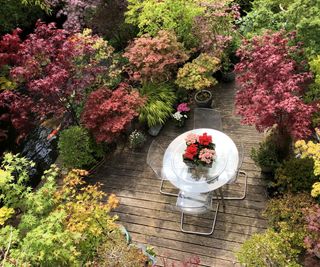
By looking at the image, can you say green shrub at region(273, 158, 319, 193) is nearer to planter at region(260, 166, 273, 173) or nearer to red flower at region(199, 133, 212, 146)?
planter at region(260, 166, 273, 173)

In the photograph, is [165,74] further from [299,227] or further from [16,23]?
[16,23]

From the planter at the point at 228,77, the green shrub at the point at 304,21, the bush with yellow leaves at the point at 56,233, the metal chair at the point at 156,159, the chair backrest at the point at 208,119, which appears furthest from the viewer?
the planter at the point at 228,77

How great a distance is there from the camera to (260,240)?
4473 millimetres

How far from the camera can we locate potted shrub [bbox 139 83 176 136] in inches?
291

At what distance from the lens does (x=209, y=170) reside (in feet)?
17.8

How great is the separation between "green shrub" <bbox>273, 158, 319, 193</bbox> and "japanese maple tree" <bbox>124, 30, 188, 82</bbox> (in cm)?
313

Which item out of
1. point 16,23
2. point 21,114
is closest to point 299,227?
point 21,114

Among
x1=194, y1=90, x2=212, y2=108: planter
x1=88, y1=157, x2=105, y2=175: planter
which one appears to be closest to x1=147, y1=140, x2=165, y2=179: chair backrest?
x1=88, y1=157, x2=105, y2=175: planter

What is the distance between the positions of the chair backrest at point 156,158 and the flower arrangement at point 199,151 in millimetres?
624

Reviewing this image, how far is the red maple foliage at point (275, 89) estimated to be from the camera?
5.15 metres

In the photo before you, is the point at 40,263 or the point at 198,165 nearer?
the point at 40,263

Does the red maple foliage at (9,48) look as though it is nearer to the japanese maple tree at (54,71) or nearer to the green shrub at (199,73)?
the japanese maple tree at (54,71)

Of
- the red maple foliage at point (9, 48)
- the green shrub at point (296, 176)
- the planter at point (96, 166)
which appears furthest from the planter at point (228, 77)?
the red maple foliage at point (9, 48)

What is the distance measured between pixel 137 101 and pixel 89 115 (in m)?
0.94
